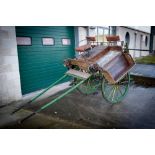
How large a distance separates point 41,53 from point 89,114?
357cm

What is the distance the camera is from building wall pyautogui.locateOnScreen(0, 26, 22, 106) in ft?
18.6

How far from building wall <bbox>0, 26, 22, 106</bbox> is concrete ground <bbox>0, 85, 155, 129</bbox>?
1.32 feet

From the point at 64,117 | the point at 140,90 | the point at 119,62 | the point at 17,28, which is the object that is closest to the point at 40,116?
the point at 64,117

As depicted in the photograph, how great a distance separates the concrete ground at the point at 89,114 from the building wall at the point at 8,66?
0.40 metres

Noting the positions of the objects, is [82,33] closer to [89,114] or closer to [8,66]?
[8,66]

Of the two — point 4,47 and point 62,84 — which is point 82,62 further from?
point 62,84

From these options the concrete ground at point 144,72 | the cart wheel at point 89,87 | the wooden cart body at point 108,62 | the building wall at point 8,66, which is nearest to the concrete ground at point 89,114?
the cart wheel at point 89,87

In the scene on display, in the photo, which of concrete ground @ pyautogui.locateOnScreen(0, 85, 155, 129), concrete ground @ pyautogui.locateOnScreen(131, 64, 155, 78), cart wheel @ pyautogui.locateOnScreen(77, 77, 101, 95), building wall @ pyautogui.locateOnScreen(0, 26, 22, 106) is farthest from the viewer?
concrete ground @ pyautogui.locateOnScreen(131, 64, 155, 78)

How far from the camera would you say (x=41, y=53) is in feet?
24.2

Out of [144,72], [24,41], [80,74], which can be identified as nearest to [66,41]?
[24,41]

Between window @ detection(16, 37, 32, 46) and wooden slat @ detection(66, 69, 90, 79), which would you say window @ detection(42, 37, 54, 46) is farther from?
wooden slat @ detection(66, 69, 90, 79)

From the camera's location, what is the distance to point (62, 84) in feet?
28.5

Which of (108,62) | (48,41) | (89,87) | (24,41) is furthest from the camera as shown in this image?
(48,41)

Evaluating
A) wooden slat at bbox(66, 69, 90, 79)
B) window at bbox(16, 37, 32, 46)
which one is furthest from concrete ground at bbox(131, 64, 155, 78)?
window at bbox(16, 37, 32, 46)
